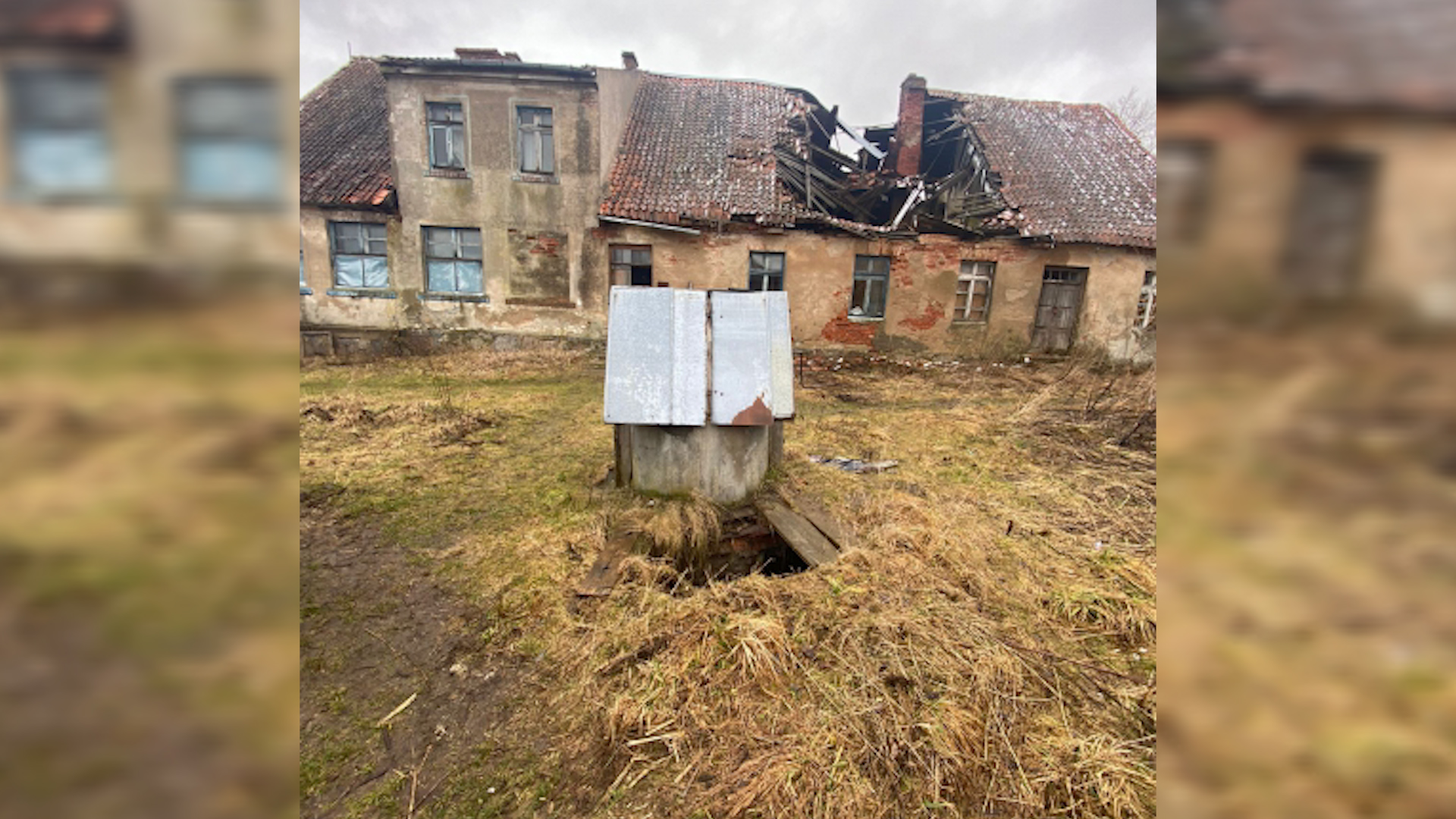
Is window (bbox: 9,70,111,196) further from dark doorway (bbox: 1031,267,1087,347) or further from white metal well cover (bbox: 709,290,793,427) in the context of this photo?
dark doorway (bbox: 1031,267,1087,347)

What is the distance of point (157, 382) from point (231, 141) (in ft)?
0.64

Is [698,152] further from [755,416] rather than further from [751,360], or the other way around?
[755,416]

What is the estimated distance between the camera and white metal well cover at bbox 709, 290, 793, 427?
4434 mm

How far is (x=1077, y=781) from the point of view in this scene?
219cm

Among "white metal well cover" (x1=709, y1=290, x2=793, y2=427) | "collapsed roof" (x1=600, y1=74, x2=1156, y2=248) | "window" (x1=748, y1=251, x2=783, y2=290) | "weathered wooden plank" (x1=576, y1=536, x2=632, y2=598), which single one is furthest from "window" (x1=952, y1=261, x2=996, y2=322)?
"weathered wooden plank" (x1=576, y1=536, x2=632, y2=598)

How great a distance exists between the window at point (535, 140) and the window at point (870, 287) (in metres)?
7.31

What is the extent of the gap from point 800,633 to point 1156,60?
2.91m

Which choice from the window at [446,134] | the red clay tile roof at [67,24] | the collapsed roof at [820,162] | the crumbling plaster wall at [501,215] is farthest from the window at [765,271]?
the red clay tile roof at [67,24]

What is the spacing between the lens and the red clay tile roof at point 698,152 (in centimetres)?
1254

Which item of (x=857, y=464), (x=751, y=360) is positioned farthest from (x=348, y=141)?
(x=857, y=464)

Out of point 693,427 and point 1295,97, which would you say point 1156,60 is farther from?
point 693,427

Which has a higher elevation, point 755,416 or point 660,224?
point 660,224

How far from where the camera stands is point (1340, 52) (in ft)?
1.25

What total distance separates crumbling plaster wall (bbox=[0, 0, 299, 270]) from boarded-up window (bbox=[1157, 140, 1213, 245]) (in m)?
0.61
